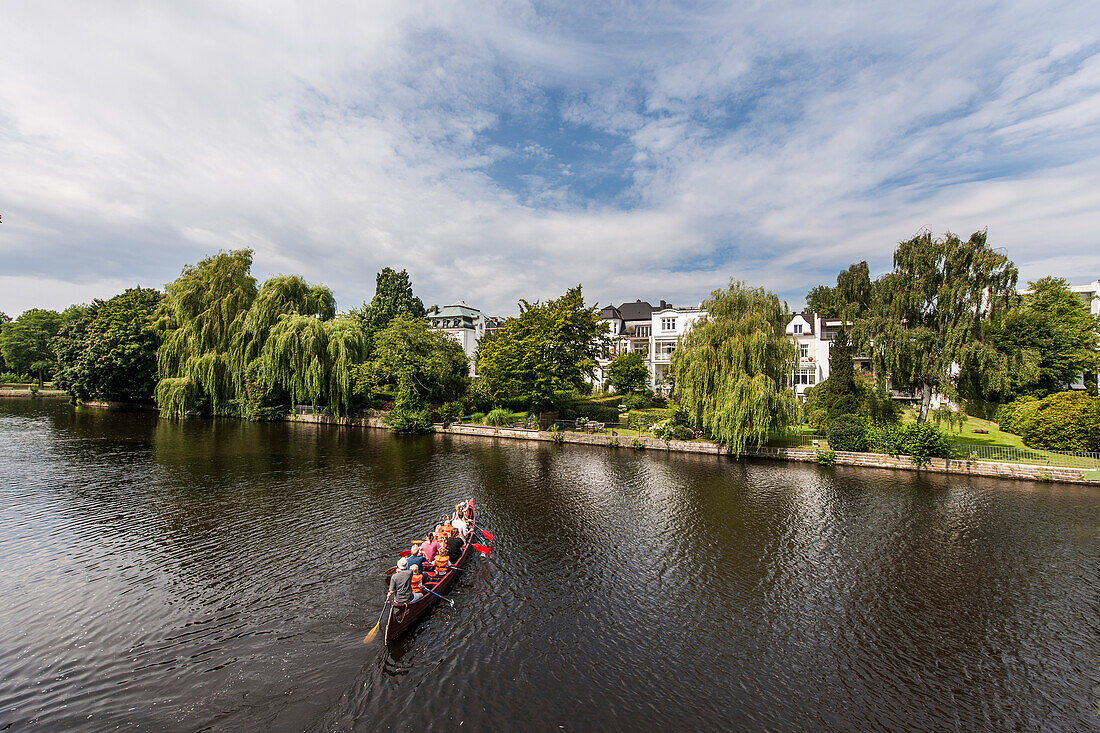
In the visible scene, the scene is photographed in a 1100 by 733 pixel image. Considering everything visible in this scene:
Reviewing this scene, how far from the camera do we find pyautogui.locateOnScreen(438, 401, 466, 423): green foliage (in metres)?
43.4

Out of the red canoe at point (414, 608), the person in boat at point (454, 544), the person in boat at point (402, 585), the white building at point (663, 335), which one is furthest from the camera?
the white building at point (663, 335)

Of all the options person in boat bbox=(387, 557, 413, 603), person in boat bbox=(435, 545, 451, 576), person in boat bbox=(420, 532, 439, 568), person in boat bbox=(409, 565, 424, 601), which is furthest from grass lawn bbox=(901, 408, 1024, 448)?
person in boat bbox=(387, 557, 413, 603)

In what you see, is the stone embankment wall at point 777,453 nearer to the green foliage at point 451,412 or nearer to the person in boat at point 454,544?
the green foliage at point 451,412

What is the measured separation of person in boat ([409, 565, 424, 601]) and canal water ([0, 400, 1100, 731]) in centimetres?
78

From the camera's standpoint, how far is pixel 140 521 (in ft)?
56.7

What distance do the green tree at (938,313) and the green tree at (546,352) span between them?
21.0m

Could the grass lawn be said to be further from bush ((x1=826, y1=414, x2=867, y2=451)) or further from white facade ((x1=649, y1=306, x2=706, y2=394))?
white facade ((x1=649, y1=306, x2=706, y2=394))

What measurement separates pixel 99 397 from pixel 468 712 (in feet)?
216

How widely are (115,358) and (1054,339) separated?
8804cm

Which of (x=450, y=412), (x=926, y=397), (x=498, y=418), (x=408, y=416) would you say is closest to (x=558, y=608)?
(x=498, y=418)

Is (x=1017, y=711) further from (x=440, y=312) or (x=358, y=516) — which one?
Result: (x=440, y=312)

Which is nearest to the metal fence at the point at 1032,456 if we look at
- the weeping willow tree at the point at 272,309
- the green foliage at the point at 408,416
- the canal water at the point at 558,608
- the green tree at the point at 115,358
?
the canal water at the point at 558,608

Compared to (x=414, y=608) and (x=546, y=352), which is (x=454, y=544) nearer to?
(x=414, y=608)

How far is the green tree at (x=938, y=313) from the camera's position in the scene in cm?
2850
